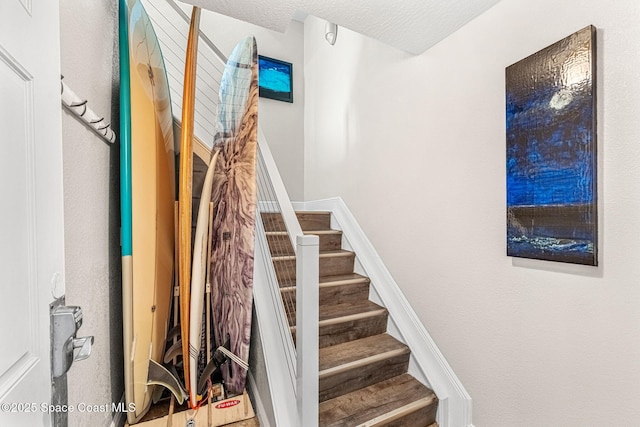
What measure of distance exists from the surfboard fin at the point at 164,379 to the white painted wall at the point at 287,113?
7.54ft

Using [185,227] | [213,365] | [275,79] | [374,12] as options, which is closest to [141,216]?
[185,227]

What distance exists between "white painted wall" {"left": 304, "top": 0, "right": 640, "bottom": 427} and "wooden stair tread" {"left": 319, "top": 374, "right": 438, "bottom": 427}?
269 millimetres

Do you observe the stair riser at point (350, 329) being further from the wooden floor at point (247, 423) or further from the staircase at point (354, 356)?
the wooden floor at point (247, 423)

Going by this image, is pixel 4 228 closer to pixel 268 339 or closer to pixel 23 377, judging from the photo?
pixel 23 377

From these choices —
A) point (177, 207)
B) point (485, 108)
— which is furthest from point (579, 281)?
point (177, 207)

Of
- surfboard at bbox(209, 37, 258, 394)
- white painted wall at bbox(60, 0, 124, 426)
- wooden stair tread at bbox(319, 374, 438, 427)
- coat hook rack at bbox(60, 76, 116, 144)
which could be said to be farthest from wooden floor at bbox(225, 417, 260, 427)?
coat hook rack at bbox(60, 76, 116, 144)

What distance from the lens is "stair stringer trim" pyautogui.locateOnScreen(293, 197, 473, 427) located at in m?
1.59

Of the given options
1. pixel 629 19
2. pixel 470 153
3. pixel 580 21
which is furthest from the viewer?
pixel 470 153

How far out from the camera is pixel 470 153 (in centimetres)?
156

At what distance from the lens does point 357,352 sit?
70.7 inches

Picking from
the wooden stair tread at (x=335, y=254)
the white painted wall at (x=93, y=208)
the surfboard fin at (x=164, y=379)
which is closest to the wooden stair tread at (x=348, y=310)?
the wooden stair tread at (x=335, y=254)

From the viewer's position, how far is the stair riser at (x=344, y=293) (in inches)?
82.8

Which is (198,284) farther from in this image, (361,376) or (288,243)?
(361,376)

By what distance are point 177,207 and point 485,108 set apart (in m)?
1.76
